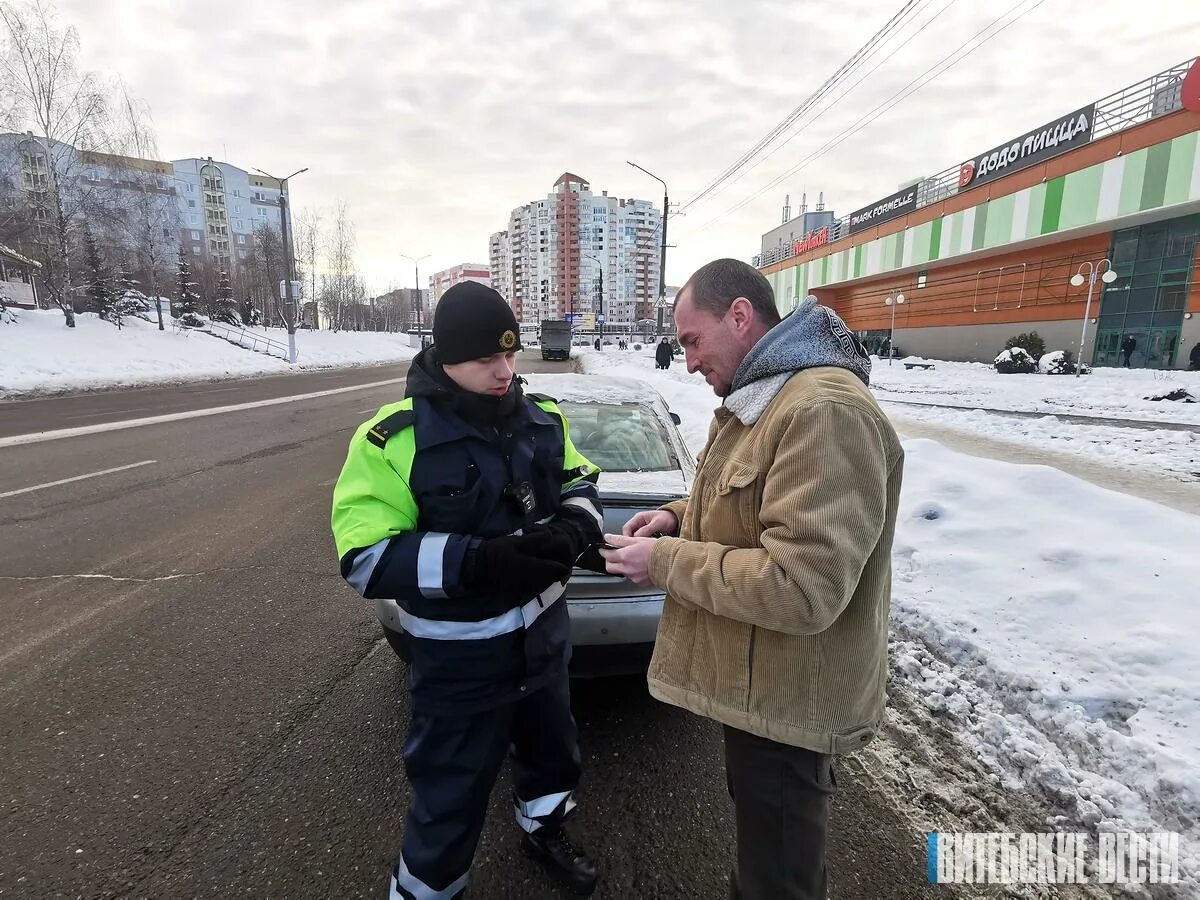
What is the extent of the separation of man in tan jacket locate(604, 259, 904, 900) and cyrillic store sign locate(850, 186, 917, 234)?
3832 centimetres

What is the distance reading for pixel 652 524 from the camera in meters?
1.85

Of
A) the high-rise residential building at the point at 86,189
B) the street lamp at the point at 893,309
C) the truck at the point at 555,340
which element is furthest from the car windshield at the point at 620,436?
the truck at the point at 555,340

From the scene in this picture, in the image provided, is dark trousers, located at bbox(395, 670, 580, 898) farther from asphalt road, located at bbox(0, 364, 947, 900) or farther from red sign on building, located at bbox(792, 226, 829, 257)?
red sign on building, located at bbox(792, 226, 829, 257)

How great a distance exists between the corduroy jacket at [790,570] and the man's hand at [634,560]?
1.4 inches

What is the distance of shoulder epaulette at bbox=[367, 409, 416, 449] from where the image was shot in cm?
160

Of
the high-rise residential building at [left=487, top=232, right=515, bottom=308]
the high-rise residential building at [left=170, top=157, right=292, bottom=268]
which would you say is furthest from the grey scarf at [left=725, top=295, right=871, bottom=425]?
the high-rise residential building at [left=487, top=232, right=515, bottom=308]

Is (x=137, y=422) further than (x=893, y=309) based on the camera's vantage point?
No

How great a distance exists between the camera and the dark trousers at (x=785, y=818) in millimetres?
1398

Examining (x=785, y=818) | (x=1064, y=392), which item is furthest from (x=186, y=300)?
(x=785, y=818)

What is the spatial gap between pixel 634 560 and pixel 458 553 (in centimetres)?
46

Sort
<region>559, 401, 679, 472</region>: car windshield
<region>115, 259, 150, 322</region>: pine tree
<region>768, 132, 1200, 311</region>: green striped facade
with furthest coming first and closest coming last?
<region>115, 259, 150, 322</region>: pine tree < <region>768, 132, 1200, 311</region>: green striped facade < <region>559, 401, 679, 472</region>: car windshield

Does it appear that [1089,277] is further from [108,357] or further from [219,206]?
[219,206]

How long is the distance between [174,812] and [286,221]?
33.7m

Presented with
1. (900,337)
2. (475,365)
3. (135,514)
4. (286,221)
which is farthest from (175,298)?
(475,365)
